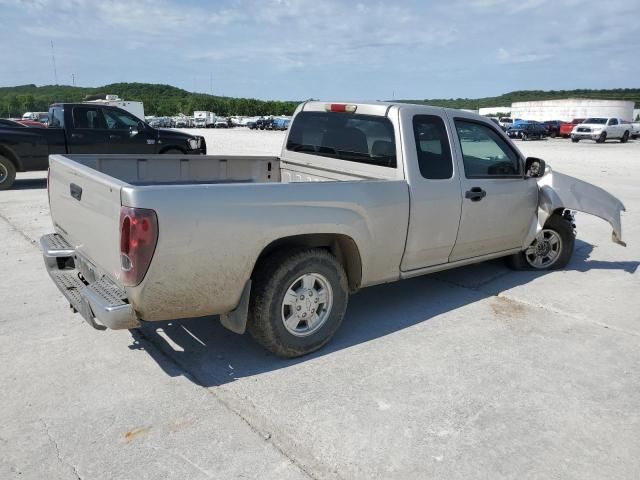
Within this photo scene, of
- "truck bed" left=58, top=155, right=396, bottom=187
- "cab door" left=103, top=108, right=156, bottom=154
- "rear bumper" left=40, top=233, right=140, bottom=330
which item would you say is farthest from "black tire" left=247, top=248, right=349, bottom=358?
"cab door" left=103, top=108, right=156, bottom=154

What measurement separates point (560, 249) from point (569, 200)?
2.26 ft

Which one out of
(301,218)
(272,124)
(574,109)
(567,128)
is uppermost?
(574,109)

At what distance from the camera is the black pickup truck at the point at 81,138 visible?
1110 cm

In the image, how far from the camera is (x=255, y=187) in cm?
329

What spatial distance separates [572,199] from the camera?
5723 millimetres

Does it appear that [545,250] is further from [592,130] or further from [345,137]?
[592,130]

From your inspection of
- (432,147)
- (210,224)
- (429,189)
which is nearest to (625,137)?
(432,147)

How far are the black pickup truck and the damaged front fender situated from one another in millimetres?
8770

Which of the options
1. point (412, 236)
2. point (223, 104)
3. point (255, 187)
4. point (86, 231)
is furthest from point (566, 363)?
point (223, 104)

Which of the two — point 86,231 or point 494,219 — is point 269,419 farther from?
point 494,219

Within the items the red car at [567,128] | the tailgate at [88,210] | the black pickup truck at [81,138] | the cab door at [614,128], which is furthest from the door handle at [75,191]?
the red car at [567,128]

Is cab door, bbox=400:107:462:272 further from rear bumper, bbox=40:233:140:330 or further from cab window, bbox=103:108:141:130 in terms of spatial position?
cab window, bbox=103:108:141:130

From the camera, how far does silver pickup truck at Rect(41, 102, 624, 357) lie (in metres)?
3.09

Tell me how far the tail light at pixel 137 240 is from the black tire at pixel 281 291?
2.76ft
